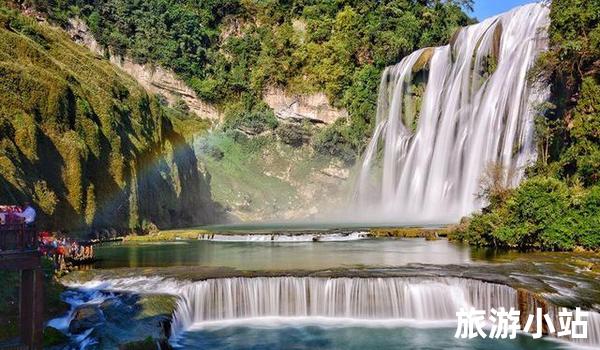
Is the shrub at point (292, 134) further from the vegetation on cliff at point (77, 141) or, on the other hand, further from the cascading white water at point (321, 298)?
the cascading white water at point (321, 298)

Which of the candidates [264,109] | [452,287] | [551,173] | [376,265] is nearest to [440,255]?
[376,265]

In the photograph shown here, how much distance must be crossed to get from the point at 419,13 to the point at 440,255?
182 feet

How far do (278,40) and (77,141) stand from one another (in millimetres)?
45793

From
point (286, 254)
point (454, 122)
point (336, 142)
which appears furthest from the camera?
point (336, 142)

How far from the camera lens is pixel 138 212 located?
150 ft

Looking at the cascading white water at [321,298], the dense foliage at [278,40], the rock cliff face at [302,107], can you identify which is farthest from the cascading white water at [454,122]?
the cascading white water at [321,298]

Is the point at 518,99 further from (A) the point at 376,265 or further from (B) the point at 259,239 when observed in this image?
(A) the point at 376,265

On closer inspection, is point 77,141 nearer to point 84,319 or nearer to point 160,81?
point 84,319

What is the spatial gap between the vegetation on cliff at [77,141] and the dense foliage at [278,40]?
2300cm

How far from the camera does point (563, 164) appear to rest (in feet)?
102

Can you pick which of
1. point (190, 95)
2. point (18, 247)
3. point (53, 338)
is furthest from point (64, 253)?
point (190, 95)

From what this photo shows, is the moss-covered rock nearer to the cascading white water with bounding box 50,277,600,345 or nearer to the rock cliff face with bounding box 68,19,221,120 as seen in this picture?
the cascading white water with bounding box 50,277,600,345

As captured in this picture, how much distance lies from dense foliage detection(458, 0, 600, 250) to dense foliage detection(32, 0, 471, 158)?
3361cm

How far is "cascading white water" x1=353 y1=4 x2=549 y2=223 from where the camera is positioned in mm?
40875
